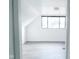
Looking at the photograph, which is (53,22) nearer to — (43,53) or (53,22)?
(53,22)

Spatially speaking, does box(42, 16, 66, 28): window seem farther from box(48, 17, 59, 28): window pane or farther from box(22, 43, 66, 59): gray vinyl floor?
box(22, 43, 66, 59): gray vinyl floor

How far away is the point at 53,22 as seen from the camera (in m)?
7.94

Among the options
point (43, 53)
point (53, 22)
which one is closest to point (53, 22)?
point (53, 22)

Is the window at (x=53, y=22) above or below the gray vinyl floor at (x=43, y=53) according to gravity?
above

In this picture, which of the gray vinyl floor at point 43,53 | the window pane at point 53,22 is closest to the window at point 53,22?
the window pane at point 53,22

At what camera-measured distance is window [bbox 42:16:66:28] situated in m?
7.77

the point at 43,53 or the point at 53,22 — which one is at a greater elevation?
the point at 53,22

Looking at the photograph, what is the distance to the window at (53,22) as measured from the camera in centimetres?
777

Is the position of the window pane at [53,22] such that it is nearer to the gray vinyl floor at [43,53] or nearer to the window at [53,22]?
the window at [53,22]

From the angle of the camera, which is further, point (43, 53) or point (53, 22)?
point (53, 22)
